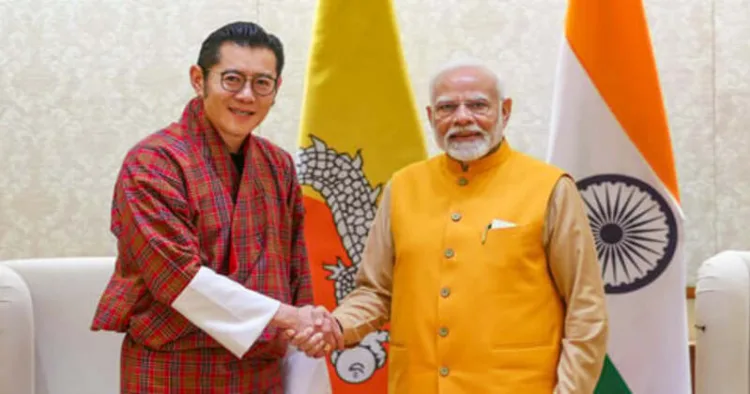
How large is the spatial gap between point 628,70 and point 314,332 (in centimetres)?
132

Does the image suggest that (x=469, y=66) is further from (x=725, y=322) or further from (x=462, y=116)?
(x=725, y=322)

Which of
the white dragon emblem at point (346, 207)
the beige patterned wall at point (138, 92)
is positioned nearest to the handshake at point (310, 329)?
the white dragon emblem at point (346, 207)

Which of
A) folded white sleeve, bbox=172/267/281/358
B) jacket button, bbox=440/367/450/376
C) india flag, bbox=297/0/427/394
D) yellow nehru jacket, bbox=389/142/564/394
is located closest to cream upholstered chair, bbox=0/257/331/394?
india flag, bbox=297/0/427/394

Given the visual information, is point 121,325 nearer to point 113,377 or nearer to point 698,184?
point 113,377

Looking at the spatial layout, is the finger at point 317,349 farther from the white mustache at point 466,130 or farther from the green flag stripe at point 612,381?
the green flag stripe at point 612,381

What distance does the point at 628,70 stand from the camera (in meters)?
2.66

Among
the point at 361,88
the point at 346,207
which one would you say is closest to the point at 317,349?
the point at 346,207

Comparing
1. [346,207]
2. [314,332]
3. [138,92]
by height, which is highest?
[138,92]

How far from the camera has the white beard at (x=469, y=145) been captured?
1921 mm

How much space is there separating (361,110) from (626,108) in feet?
2.52

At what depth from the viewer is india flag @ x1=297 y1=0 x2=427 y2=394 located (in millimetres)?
2635

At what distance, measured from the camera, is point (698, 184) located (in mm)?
3393

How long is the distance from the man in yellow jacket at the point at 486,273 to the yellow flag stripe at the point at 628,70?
30.6 inches

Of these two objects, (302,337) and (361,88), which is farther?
(361,88)
